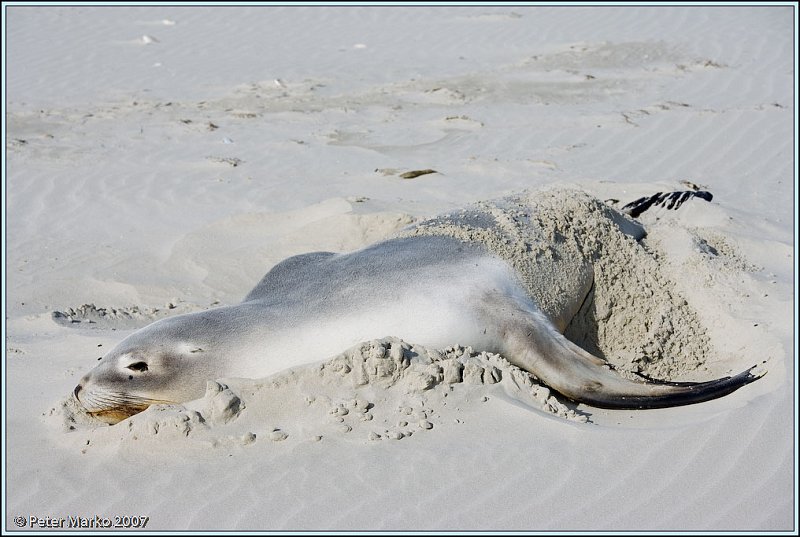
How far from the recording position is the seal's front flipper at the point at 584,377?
3.52 m

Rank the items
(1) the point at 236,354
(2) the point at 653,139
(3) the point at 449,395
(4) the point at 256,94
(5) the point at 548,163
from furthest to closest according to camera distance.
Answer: (4) the point at 256,94 < (2) the point at 653,139 < (5) the point at 548,163 < (1) the point at 236,354 < (3) the point at 449,395

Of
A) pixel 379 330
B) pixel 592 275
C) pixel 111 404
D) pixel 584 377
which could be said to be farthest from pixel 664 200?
pixel 111 404

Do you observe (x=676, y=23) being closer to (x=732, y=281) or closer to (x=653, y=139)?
(x=653, y=139)

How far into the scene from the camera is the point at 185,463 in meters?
3.17

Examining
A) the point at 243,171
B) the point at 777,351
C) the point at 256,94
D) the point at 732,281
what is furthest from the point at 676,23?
the point at 777,351

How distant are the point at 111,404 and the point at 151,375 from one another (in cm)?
22

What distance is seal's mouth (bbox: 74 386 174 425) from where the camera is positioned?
3732 mm

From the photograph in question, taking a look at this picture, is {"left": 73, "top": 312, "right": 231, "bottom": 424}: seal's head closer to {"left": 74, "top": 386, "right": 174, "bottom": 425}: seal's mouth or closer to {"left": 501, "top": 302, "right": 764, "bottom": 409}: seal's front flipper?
{"left": 74, "top": 386, "right": 174, "bottom": 425}: seal's mouth

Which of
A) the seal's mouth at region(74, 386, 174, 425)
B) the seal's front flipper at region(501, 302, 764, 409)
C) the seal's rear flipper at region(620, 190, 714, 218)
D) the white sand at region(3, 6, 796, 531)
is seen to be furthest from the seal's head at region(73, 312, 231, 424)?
the seal's rear flipper at region(620, 190, 714, 218)

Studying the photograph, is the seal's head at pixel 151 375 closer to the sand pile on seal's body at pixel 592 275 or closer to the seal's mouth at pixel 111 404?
the seal's mouth at pixel 111 404

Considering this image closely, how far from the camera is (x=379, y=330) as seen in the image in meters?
3.77

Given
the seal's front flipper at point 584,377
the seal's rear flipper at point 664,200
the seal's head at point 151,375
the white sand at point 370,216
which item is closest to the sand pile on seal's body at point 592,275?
the white sand at point 370,216

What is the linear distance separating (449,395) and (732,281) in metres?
2.26

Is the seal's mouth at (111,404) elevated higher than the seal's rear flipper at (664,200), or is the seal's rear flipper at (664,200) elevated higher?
the seal's rear flipper at (664,200)
